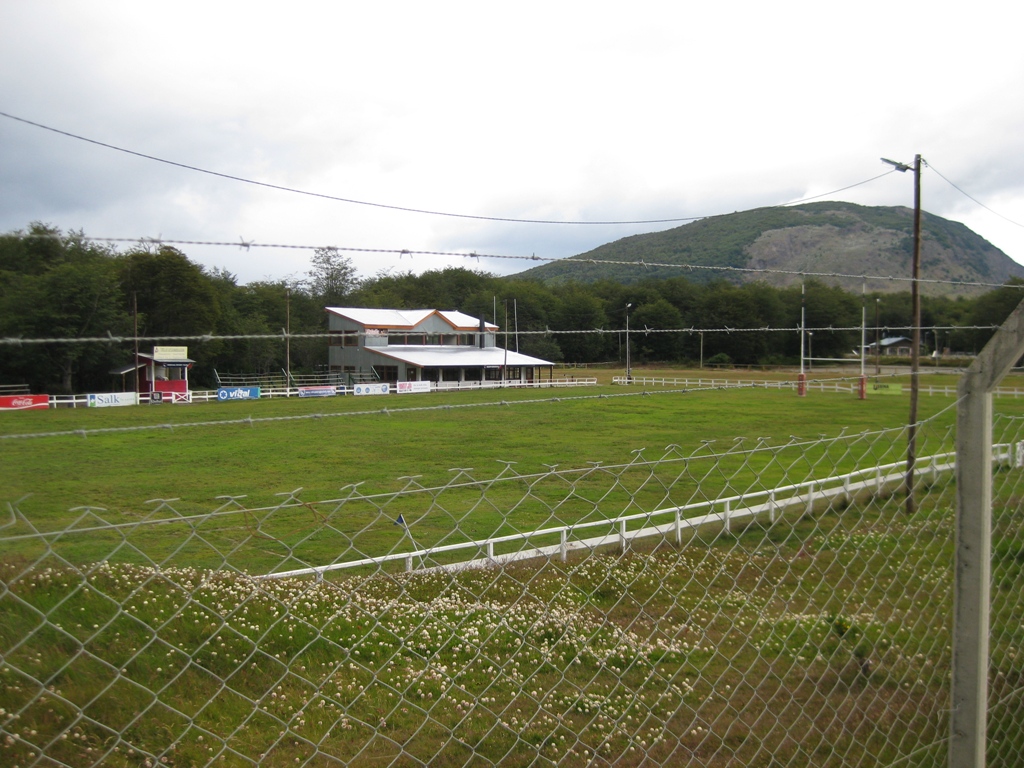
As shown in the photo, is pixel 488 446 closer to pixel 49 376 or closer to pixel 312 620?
pixel 312 620

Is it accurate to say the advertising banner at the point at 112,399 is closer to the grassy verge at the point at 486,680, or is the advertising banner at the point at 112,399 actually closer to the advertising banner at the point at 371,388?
the grassy verge at the point at 486,680

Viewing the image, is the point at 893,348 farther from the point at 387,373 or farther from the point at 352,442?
the point at 387,373

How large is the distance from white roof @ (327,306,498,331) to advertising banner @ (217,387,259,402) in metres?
1.17

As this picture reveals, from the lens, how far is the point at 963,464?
7.41 ft

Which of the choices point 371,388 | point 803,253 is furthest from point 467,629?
point 803,253

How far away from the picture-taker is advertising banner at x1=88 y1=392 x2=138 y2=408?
4.04 meters

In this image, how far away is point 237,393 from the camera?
6672 mm

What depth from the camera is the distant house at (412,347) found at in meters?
7.71

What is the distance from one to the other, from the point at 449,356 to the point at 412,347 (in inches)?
32.0

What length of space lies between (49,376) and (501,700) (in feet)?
9.55

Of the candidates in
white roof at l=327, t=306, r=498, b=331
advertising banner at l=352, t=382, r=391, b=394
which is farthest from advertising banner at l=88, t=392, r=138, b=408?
advertising banner at l=352, t=382, r=391, b=394

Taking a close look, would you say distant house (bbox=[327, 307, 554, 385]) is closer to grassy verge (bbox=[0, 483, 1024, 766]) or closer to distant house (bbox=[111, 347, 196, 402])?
distant house (bbox=[111, 347, 196, 402])

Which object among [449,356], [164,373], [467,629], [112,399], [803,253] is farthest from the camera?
[803,253]

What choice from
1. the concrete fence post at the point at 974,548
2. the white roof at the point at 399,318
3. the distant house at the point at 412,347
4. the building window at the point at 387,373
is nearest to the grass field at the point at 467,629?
the concrete fence post at the point at 974,548
